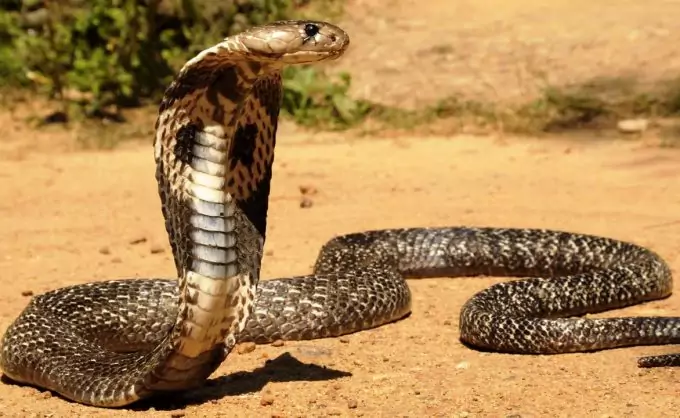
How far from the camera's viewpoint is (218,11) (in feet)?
47.8

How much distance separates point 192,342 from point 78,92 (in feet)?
30.6

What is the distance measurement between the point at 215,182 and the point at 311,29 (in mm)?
710

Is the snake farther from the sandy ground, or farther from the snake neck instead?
the sandy ground

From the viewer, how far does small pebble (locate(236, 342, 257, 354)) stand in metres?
6.69

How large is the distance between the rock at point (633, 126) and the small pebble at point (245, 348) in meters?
6.26

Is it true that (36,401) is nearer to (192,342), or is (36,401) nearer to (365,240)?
(192,342)

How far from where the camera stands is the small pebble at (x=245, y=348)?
669 cm

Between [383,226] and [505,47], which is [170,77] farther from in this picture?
[383,226]

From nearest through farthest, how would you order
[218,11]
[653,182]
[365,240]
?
[365,240], [653,182], [218,11]

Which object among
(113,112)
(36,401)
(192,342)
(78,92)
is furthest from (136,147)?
(192,342)

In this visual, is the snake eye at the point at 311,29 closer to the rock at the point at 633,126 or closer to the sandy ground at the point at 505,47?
the rock at the point at 633,126

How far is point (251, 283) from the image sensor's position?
5.20 meters

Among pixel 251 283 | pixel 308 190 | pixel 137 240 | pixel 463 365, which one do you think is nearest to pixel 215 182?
pixel 251 283

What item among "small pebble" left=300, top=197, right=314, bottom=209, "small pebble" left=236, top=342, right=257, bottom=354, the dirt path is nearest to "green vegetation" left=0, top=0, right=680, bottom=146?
the dirt path
